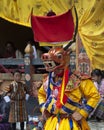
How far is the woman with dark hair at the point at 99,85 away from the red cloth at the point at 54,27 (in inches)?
185

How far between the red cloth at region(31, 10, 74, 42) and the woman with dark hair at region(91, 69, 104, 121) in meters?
4.69

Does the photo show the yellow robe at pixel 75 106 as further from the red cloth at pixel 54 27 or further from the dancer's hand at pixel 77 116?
the red cloth at pixel 54 27

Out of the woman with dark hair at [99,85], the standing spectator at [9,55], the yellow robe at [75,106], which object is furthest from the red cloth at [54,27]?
the standing spectator at [9,55]

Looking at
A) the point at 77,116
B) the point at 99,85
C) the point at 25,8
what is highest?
the point at 25,8

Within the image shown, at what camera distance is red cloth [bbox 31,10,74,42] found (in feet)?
15.8

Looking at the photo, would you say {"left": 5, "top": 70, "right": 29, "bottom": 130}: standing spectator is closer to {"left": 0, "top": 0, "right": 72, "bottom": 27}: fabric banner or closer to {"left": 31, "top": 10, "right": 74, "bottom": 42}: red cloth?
{"left": 0, "top": 0, "right": 72, "bottom": 27}: fabric banner

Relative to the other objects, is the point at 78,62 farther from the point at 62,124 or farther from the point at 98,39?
the point at 62,124

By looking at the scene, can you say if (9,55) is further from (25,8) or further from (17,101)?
(17,101)

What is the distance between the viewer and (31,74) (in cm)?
1098

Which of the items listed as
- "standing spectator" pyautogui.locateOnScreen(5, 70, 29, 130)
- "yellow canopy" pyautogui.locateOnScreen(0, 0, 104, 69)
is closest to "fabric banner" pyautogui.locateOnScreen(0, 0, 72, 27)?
"yellow canopy" pyautogui.locateOnScreen(0, 0, 104, 69)

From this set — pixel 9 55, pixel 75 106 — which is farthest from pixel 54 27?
pixel 9 55

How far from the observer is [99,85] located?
973 cm

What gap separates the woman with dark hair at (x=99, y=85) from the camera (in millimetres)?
9398

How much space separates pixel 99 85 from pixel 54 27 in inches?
198
